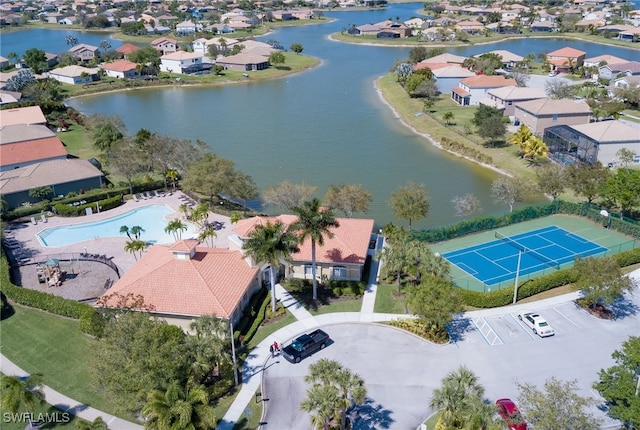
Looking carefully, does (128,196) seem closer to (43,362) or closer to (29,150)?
(29,150)

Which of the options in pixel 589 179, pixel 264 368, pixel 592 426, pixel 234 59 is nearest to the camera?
pixel 592 426

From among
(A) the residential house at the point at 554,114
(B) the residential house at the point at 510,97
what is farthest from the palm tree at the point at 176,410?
(B) the residential house at the point at 510,97

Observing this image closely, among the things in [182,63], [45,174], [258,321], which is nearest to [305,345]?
[258,321]

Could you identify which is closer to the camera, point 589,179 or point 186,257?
point 186,257

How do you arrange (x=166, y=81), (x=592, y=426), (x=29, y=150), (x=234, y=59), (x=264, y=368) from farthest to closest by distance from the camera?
(x=234, y=59)
(x=166, y=81)
(x=29, y=150)
(x=264, y=368)
(x=592, y=426)

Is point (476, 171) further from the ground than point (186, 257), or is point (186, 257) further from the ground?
point (186, 257)

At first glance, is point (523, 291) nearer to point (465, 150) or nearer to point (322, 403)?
point (322, 403)

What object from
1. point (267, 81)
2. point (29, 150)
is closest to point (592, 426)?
point (29, 150)
